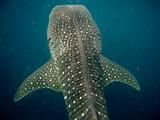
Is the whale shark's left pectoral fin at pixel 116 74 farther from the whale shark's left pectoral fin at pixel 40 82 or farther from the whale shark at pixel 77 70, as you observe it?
the whale shark's left pectoral fin at pixel 40 82

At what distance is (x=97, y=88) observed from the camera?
3805 mm

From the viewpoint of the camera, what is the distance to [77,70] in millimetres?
4148

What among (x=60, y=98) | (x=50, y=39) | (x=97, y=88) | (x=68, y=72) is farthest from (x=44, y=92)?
(x=97, y=88)

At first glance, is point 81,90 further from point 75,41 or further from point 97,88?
point 75,41

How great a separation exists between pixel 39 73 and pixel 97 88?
4.82 ft

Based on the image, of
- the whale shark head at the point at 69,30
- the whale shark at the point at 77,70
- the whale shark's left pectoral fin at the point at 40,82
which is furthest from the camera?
the whale shark head at the point at 69,30

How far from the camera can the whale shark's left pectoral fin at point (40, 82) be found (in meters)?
4.80

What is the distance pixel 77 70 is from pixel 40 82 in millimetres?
971

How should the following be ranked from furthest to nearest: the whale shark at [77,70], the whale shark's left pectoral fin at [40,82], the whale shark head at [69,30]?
the whale shark head at [69,30] < the whale shark's left pectoral fin at [40,82] < the whale shark at [77,70]

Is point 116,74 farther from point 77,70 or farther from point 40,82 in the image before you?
point 40,82

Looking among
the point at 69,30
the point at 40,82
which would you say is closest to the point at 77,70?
the point at 40,82

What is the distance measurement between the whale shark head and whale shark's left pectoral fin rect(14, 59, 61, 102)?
27 centimetres

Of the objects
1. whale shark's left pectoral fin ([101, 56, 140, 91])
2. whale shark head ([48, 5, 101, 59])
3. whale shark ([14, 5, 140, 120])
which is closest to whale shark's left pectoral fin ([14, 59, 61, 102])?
whale shark ([14, 5, 140, 120])

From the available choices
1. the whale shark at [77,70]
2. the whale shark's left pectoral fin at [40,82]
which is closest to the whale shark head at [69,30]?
the whale shark at [77,70]
